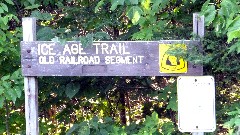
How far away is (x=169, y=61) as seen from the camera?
3.24 metres

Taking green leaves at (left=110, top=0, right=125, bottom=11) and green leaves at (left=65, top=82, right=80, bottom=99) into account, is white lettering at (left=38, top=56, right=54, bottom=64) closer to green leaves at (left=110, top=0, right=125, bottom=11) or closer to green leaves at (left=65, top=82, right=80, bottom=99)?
green leaves at (left=110, top=0, right=125, bottom=11)

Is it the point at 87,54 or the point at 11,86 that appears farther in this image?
the point at 11,86

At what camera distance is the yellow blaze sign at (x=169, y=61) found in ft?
10.5

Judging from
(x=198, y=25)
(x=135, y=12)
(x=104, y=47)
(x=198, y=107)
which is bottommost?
(x=198, y=107)

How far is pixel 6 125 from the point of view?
16.1 feet

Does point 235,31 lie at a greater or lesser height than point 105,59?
greater

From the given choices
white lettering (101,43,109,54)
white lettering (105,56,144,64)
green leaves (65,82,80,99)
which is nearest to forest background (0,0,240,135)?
green leaves (65,82,80,99)

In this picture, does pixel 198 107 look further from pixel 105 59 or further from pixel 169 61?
pixel 105 59

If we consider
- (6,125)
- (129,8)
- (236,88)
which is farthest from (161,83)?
(6,125)

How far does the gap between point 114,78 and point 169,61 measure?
65.3 inches

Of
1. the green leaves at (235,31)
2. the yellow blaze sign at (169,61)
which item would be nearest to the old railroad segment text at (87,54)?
the yellow blaze sign at (169,61)

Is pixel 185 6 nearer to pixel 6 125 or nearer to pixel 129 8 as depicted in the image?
pixel 129 8

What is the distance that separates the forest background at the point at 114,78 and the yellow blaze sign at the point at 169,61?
0.12m

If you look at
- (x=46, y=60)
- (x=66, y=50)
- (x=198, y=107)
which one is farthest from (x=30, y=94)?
(x=198, y=107)
